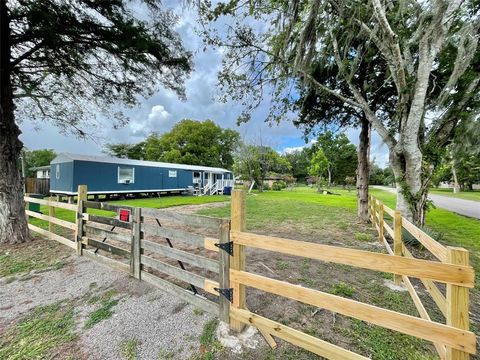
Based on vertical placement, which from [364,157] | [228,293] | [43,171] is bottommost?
[228,293]

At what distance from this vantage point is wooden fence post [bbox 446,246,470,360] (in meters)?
1.42

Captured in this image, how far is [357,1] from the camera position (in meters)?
5.48

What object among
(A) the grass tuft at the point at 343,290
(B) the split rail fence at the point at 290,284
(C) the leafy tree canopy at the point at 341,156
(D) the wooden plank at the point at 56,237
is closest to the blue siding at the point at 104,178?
(D) the wooden plank at the point at 56,237

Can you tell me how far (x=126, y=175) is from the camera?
1680 centimetres

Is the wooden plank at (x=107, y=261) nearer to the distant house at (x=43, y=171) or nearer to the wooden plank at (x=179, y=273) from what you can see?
the wooden plank at (x=179, y=273)

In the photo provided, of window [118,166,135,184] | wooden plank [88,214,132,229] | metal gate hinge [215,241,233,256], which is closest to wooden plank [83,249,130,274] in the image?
wooden plank [88,214,132,229]

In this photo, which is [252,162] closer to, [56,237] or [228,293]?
[56,237]

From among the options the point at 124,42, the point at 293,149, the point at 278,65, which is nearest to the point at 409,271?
the point at 124,42

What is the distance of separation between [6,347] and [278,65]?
7.89m

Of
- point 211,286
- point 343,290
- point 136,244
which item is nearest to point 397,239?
point 343,290

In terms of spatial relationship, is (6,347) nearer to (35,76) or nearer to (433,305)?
(433,305)

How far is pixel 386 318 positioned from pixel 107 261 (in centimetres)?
410

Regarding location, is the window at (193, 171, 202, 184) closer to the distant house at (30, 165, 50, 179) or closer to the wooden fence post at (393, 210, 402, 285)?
the distant house at (30, 165, 50, 179)

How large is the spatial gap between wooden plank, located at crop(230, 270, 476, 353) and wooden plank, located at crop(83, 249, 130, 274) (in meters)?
2.50
